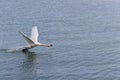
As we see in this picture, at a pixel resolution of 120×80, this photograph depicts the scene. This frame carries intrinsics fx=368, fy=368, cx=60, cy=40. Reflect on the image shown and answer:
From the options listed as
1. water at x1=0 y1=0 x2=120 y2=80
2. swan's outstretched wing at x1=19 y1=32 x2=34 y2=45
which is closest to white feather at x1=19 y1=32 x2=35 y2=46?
swan's outstretched wing at x1=19 y1=32 x2=34 y2=45

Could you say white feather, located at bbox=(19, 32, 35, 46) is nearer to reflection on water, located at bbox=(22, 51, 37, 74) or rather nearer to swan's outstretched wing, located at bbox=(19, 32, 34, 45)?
swan's outstretched wing, located at bbox=(19, 32, 34, 45)

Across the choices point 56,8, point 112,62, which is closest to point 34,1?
point 56,8

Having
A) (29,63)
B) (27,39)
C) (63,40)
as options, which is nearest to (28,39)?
(27,39)

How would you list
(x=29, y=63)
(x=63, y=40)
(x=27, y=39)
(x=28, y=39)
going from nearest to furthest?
1. (x=29, y=63)
2. (x=28, y=39)
3. (x=27, y=39)
4. (x=63, y=40)

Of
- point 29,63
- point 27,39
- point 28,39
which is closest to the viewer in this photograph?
point 29,63

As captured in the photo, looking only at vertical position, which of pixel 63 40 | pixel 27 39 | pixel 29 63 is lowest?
pixel 29 63

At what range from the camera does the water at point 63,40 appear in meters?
55.6

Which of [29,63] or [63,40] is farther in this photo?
[63,40]

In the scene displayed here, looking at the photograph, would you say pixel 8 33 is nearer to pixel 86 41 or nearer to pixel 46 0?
pixel 86 41

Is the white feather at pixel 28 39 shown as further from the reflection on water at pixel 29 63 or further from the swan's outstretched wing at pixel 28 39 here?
the reflection on water at pixel 29 63

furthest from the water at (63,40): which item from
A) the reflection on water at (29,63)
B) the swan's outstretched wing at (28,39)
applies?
the swan's outstretched wing at (28,39)

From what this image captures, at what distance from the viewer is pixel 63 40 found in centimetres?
7300

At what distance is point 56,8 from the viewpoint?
108625mm

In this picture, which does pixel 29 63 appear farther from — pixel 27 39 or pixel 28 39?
pixel 27 39
